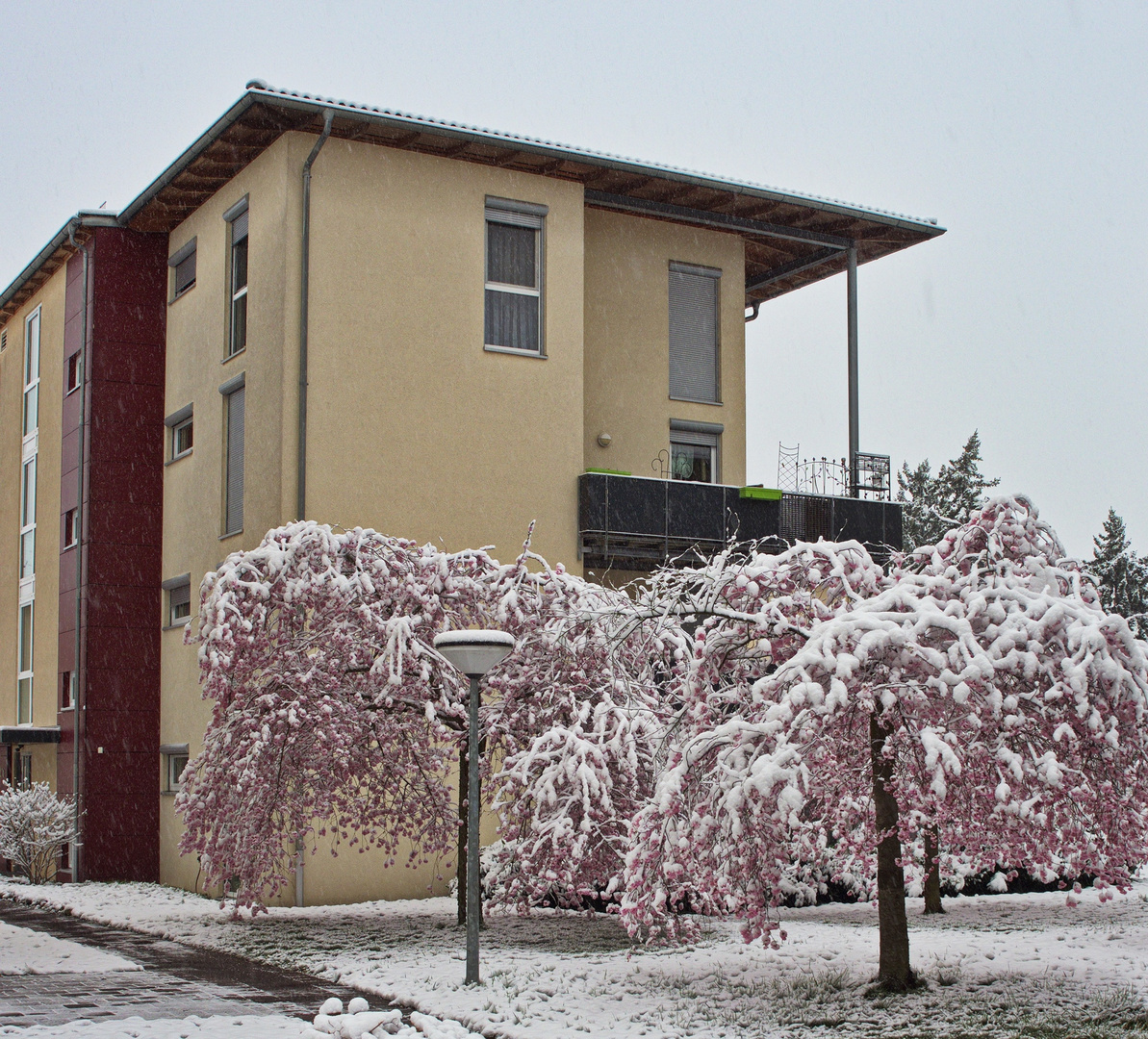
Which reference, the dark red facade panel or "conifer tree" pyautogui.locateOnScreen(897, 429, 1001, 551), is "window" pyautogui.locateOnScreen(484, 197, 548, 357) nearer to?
the dark red facade panel

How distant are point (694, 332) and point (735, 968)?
40.4ft

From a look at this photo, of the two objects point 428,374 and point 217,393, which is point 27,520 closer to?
point 217,393

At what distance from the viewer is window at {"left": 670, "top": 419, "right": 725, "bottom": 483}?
68.7 ft

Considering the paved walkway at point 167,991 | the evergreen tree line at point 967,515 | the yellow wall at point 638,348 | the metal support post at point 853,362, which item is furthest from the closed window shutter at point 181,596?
the evergreen tree line at point 967,515

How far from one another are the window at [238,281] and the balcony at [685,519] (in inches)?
206

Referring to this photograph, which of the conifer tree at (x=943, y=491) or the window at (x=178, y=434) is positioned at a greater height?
the conifer tree at (x=943, y=491)

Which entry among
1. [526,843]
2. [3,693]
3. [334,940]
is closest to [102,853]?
[3,693]

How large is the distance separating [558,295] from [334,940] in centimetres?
942

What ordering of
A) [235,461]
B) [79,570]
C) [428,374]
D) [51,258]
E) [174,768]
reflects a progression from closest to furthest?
[428,374], [235,461], [174,768], [79,570], [51,258]

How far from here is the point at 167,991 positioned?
10.5 meters

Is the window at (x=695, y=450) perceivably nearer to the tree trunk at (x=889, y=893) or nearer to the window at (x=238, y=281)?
the window at (x=238, y=281)

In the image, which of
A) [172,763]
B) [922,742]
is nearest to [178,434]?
[172,763]

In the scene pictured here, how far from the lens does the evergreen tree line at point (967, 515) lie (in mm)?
48312

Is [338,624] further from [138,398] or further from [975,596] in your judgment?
[138,398]
